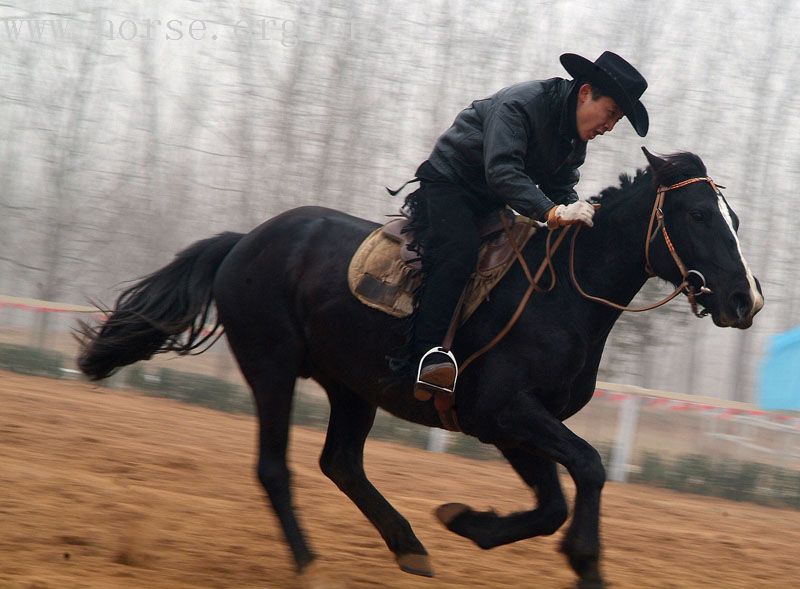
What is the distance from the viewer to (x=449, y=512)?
492 centimetres

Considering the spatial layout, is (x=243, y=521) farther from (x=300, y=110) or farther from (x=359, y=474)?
(x=300, y=110)

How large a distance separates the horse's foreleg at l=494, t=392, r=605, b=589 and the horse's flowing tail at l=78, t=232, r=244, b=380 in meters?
2.32

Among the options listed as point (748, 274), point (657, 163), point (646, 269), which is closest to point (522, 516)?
point (646, 269)

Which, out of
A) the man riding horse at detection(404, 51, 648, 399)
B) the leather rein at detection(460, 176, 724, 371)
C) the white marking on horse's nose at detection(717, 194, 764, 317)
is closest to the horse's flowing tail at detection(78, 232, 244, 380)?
the man riding horse at detection(404, 51, 648, 399)

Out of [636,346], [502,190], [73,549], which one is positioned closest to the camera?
[502,190]

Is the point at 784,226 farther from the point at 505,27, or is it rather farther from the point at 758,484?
the point at 758,484

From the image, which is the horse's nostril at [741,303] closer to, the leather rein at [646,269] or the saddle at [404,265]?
the leather rein at [646,269]

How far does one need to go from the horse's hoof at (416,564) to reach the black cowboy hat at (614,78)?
2579 millimetres

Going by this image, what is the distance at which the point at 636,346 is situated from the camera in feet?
52.7

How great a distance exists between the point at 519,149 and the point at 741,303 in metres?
1.29

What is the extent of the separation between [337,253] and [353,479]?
1.35 m

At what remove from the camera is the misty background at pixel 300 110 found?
59.9 ft

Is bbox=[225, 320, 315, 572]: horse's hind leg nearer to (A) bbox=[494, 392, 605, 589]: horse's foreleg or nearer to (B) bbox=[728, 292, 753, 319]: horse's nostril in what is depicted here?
(A) bbox=[494, 392, 605, 589]: horse's foreleg

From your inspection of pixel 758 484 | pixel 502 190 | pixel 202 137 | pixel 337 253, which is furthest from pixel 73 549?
pixel 202 137
